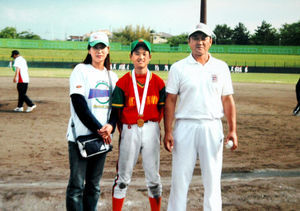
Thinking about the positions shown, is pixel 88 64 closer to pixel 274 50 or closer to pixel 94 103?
pixel 94 103

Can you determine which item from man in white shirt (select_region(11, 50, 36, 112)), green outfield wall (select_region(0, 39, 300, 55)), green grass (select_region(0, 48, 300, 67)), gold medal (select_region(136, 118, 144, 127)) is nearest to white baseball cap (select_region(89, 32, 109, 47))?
gold medal (select_region(136, 118, 144, 127))

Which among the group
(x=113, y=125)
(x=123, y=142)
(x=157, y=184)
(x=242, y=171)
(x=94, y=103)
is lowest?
(x=242, y=171)

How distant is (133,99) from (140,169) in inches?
93.0

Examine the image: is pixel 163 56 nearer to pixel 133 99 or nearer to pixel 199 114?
pixel 133 99

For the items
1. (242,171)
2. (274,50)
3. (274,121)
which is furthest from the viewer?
(274,50)

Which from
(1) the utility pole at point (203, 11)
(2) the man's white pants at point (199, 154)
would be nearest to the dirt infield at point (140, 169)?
(2) the man's white pants at point (199, 154)

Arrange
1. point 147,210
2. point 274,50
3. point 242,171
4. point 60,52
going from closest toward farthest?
point 147,210 < point 242,171 < point 60,52 < point 274,50

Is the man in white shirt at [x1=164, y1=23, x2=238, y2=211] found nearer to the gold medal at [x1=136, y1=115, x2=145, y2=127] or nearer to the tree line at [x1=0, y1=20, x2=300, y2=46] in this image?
the gold medal at [x1=136, y1=115, x2=145, y2=127]

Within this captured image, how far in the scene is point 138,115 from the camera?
321 cm

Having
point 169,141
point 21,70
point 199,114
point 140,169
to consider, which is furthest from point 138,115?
point 21,70

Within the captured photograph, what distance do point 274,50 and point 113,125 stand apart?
7867cm

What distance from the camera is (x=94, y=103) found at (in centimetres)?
306

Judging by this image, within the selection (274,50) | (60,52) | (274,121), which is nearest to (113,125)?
(274,121)

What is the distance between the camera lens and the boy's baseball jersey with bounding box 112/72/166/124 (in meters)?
3.20
